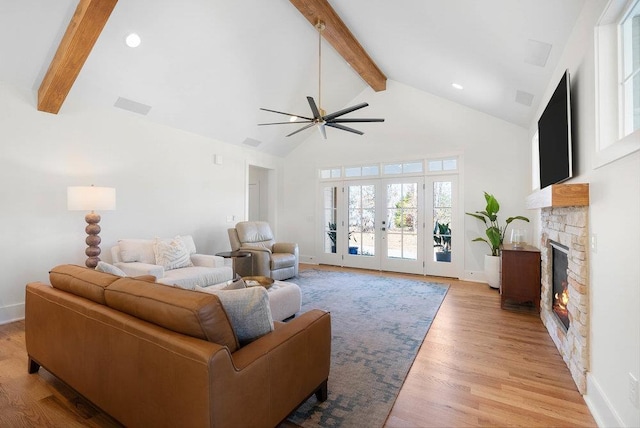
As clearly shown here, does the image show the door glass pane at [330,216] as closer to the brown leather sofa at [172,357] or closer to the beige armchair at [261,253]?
the beige armchair at [261,253]

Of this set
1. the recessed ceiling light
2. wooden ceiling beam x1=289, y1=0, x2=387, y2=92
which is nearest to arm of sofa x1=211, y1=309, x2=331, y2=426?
wooden ceiling beam x1=289, y1=0, x2=387, y2=92

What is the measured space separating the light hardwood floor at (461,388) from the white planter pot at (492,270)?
5.15 feet

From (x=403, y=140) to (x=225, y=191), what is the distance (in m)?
3.61

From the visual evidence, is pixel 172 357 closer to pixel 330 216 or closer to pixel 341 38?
pixel 341 38

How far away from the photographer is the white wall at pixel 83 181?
3.34 metres

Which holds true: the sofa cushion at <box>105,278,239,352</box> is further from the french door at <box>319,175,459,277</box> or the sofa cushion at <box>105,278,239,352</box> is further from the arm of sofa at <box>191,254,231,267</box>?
the french door at <box>319,175,459,277</box>

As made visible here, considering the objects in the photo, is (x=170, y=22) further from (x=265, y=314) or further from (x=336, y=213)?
(x=336, y=213)

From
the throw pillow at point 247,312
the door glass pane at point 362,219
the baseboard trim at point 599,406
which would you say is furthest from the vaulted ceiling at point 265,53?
the throw pillow at point 247,312

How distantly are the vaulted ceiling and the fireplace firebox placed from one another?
1778 mm

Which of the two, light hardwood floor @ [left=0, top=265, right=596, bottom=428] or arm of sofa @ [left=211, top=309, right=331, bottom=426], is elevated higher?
arm of sofa @ [left=211, top=309, right=331, bottom=426]

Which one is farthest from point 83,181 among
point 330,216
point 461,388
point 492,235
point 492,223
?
point 492,223

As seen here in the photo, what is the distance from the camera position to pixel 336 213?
6676 mm

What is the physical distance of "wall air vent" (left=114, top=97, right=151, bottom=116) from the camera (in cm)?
408

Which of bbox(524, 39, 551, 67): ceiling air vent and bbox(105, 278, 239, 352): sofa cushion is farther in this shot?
bbox(524, 39, 551, 67): ceiling air vent
